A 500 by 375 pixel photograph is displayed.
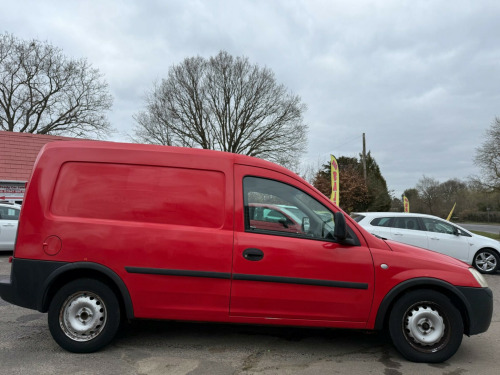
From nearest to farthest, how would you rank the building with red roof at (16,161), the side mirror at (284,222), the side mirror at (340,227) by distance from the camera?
the side mirror at (340,227)
the side mirror at (284,222)
the building with red roof at (16,161)

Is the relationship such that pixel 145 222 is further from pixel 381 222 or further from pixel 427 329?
pixel 381 222

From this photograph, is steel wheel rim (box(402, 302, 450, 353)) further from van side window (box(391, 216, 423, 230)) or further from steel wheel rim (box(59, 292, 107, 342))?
van side window (box(391, 216, 423, 230))

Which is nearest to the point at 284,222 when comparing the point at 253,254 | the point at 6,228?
the point at 253,254

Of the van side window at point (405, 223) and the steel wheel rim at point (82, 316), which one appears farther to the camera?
the van side window at point (405, 223)

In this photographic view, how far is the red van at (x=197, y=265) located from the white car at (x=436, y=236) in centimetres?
576

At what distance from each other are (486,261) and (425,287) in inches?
286

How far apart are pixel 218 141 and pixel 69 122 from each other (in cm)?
1307

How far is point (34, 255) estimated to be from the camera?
3.57m

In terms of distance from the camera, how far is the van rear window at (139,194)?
363 cm

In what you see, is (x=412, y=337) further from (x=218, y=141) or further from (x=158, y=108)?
(x=158, y=108)

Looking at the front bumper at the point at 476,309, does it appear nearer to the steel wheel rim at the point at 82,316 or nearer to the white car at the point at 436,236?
the steel wheel rim at the point at 82,316

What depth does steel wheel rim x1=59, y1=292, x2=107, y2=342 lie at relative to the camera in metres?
3.62

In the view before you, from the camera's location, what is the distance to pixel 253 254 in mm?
3553

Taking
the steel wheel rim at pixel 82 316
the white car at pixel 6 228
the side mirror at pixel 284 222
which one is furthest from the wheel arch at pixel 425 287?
the white car at pixel 6 228
